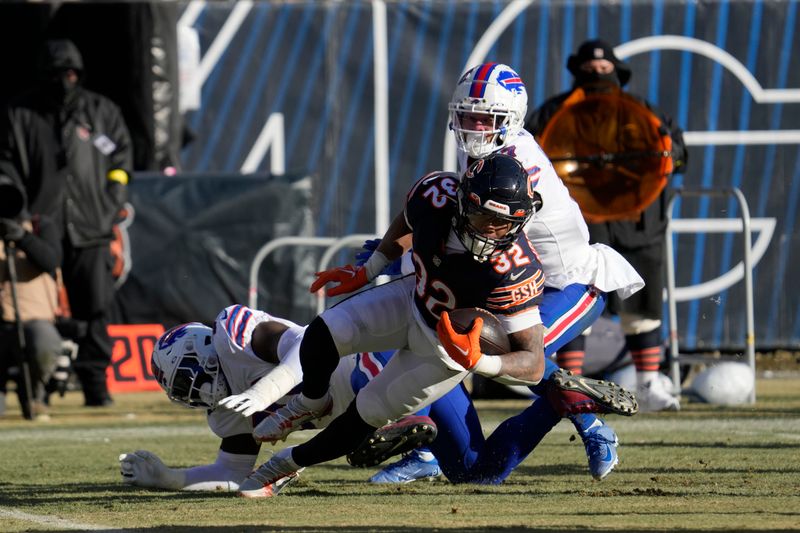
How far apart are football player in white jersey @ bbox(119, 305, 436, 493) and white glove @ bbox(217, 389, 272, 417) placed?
9 cm

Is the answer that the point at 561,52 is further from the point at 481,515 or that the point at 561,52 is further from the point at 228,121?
the point at 481,515

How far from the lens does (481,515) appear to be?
486cm

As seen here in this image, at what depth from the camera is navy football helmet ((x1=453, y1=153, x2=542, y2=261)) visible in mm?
5016

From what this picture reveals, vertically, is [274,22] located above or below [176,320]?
above

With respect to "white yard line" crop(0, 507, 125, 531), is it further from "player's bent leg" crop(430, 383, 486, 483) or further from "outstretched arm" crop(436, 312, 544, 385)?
"player's bent leg" crop(430, 383, 486, 483)

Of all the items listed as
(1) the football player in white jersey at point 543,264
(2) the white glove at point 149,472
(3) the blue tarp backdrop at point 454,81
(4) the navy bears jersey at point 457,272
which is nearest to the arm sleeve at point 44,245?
(3) the blue tarp backdrop at point 454,81

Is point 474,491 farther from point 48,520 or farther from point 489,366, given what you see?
point 48,520

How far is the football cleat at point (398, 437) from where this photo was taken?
17.9 feet

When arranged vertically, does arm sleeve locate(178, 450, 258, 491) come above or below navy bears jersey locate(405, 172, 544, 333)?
below

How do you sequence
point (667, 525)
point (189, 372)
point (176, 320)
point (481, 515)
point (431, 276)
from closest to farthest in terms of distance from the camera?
point (667, 525), point (481, 515), point (431, 276), point (189, 372), point (176, 320)

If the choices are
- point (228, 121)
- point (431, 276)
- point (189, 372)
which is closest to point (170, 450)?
point (189, 372)

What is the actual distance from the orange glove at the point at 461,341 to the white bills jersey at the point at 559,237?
1105 millimetres

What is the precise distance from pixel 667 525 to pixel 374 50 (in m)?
8.38

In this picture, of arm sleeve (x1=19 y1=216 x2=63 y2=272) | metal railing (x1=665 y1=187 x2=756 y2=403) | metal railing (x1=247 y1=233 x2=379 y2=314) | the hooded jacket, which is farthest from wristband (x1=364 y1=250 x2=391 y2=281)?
metal railing (x1=247 y1=233 x2=379 y2=314)
